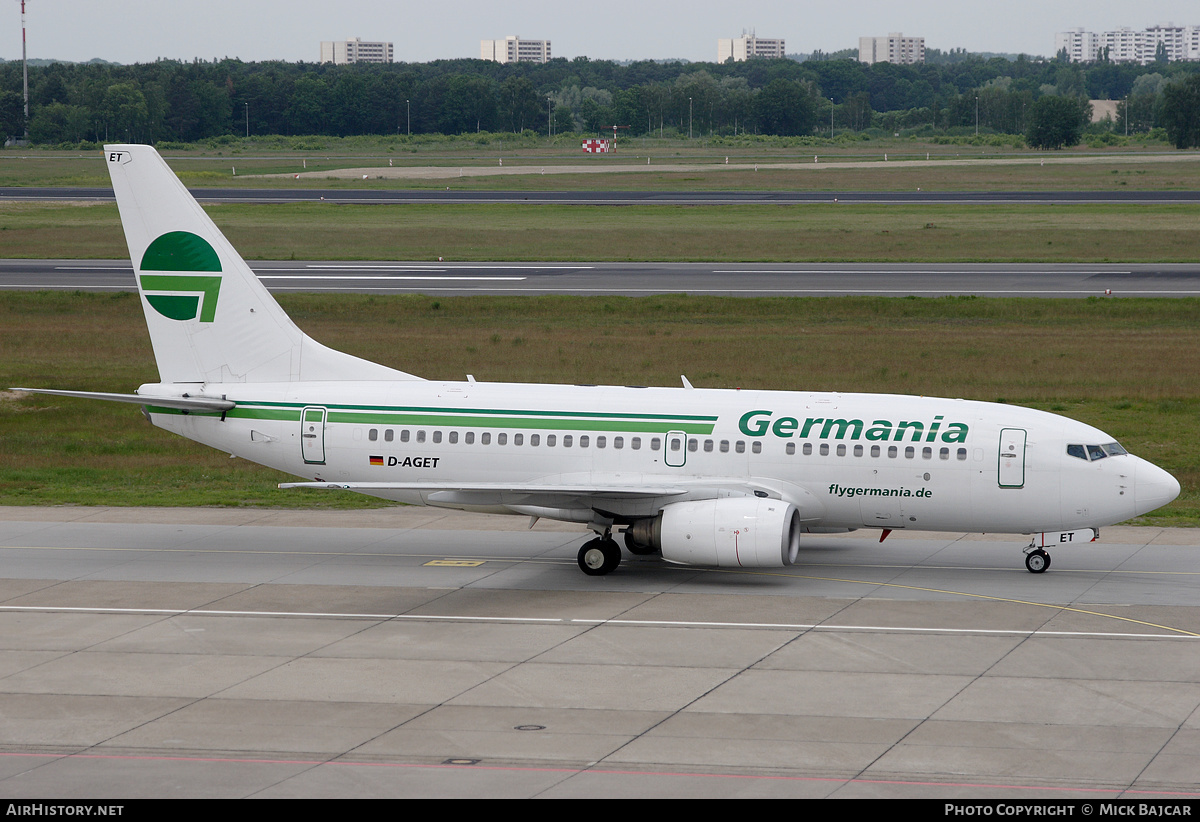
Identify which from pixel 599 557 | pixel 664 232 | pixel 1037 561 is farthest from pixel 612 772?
pixel 664 232

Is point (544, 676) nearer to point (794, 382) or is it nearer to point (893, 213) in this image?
point (794, 382)

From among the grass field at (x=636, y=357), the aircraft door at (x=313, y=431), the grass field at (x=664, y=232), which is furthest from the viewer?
the grass field at (x=664, y=232)

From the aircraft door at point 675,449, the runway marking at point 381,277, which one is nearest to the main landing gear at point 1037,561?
the aircraft door at point 675,449

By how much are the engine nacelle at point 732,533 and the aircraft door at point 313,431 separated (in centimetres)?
805

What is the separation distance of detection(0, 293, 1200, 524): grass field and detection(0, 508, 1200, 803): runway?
741 cm

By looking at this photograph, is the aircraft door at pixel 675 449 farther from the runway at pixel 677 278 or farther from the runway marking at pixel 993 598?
the runway at pixel 677 278

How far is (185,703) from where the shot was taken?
20219mm

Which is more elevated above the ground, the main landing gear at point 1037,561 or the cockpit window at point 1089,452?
the cockpit window at point 1089,452

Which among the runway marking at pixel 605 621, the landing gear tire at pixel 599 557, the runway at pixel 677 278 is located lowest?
the runway marking at pixel 605 621

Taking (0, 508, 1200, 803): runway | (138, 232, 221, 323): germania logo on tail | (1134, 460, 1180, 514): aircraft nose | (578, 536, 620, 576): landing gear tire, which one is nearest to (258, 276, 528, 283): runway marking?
(0, 508, 1200, 803): runway

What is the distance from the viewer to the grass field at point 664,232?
291ft

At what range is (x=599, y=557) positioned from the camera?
2845 cm

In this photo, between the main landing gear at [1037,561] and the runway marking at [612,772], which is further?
the main landing gear at [1037,561]

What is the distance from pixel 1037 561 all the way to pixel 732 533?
23.5 feet
